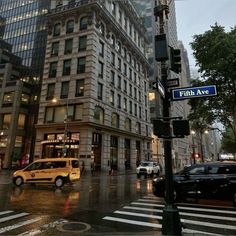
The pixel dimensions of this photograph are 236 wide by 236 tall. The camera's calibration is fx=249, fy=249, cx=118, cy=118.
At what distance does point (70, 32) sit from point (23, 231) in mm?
39222

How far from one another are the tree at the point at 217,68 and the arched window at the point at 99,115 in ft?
52.5

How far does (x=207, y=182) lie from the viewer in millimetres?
11695

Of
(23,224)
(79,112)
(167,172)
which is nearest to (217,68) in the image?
(167,172)

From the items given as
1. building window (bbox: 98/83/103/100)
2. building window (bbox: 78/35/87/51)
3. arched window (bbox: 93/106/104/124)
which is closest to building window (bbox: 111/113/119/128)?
arched window (bbox: 93/106/104/124)

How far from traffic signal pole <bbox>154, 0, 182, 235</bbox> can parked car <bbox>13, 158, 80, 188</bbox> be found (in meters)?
13.5

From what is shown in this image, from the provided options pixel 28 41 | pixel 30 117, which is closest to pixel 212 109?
pixel 30 117

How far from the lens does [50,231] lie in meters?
7.31

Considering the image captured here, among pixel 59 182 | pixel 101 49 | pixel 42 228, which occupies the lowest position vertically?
pixel 42 228

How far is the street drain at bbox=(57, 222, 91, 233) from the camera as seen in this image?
7342 millimetres

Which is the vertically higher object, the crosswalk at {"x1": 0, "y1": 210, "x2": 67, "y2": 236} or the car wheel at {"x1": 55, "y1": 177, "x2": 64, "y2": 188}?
the car wheel at {"x1": 55, "y1": 177, "x2": 64, "y2": 188}

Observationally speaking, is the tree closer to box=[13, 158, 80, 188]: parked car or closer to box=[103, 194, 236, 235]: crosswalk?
box=[13, 158, 80, 188]: parked car

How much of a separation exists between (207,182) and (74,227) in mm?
6862

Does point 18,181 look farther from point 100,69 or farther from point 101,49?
point 101,49

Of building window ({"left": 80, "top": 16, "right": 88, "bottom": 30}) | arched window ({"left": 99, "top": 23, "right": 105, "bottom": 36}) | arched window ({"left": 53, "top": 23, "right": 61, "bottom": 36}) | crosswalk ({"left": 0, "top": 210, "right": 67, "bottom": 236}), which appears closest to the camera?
crosswalk ({"left": 0, "top": 210, "right": 67, "bottom": 236})
